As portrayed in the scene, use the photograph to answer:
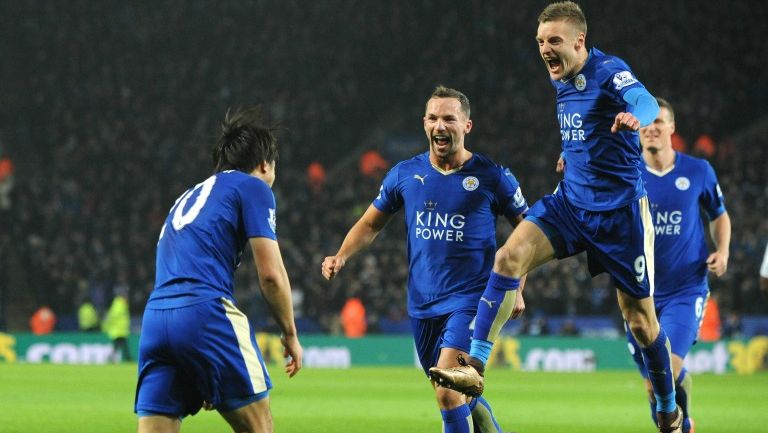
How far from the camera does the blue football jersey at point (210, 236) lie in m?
5.09

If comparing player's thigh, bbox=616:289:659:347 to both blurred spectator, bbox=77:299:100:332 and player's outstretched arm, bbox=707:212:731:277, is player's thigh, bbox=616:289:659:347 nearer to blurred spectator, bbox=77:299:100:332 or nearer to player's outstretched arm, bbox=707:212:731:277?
player's outstretched arm, bbox=707:212:731:277

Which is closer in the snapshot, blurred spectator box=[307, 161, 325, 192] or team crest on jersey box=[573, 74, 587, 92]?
team crest on jersey box=[573, 74, 587, 92]

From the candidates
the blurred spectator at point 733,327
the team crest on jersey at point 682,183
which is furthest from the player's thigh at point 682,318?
the blurred spectator at point 733,327

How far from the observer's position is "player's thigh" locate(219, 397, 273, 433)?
505 cm

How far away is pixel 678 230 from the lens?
873 centimetres

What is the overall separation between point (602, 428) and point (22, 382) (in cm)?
955

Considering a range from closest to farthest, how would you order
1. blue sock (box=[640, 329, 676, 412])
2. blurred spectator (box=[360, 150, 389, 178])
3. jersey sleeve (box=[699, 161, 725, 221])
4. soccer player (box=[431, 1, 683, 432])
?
soccer player (box=[431, 1, 683, 432])
blue sock (box=[640, 329, 676, 412])
jersey sleeve (box=[699, 161, 725, 221])
blurred spectator (box=[360, 150, 389, 178])

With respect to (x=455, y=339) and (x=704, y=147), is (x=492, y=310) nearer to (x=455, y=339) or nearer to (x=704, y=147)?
(x=455, y=339)

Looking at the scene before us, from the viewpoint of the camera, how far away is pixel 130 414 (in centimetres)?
1193

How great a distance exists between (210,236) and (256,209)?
24 cm

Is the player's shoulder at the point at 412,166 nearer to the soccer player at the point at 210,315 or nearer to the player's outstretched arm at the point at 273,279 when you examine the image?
the soccer player at the point at 210,315

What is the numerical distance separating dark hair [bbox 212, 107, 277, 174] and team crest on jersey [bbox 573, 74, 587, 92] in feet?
6.77

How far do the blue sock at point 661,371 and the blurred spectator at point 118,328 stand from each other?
1773 centimetres

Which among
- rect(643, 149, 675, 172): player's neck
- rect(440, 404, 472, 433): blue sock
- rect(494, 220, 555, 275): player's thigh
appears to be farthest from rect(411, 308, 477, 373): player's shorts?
rect(643, 149, 675, 172): player's neck
